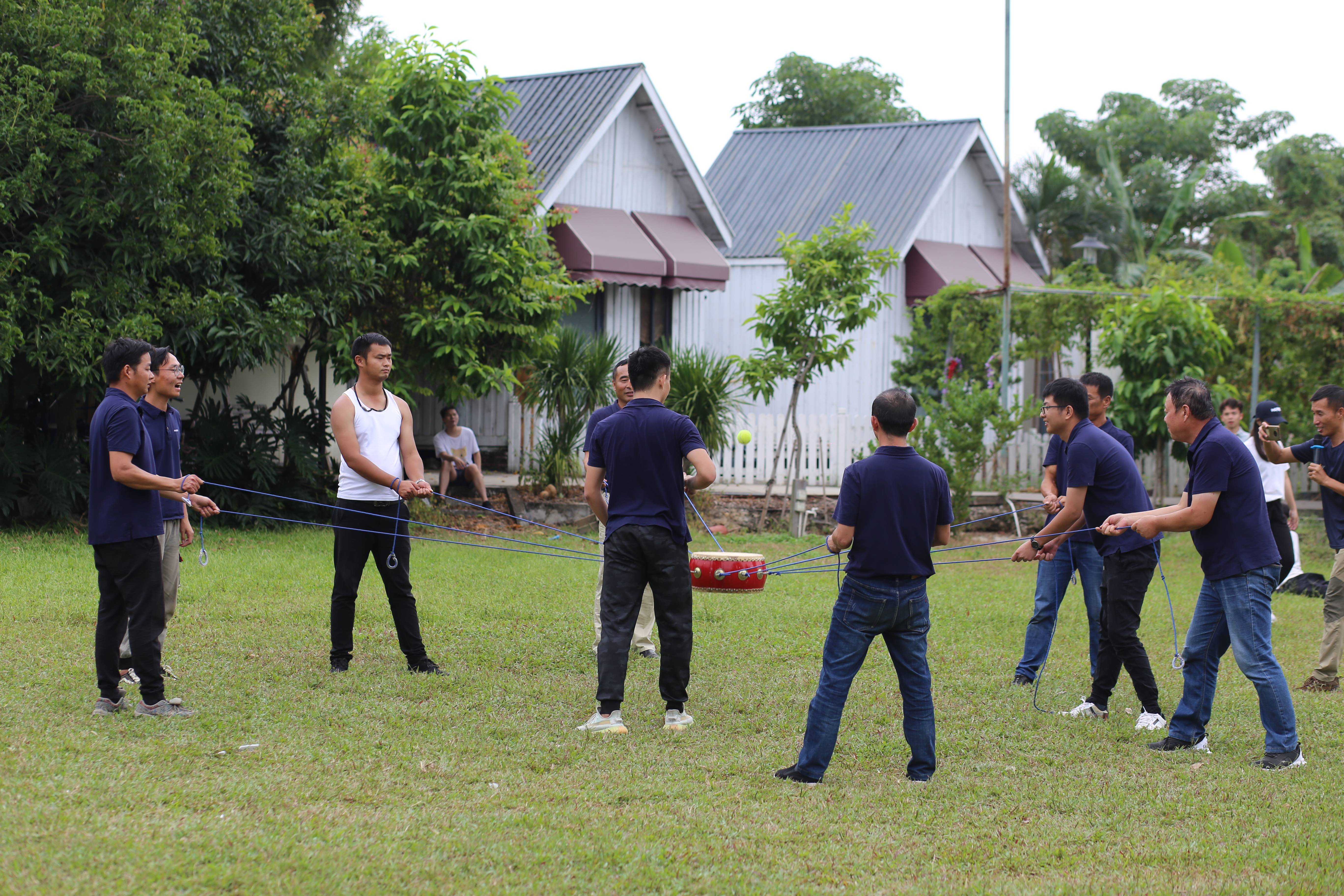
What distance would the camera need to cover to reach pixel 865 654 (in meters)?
5.48

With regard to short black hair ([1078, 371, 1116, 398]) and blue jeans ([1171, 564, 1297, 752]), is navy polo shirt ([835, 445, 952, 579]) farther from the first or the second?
short black hair ([1078, 371, 1116, 398])

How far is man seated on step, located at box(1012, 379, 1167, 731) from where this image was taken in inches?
256

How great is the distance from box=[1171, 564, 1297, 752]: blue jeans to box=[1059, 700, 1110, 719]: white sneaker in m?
0.61

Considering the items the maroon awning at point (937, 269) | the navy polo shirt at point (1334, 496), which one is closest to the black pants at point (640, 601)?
the navy polo shirt at point (1334, 496)

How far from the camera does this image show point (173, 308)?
12461mm

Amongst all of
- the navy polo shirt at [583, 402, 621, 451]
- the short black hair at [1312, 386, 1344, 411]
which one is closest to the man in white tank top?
the navy polo shirt at [583, 402, 621, 451]

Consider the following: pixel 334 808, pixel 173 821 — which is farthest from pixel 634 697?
pixel 173 821

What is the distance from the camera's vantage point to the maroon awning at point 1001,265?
75.8 feet

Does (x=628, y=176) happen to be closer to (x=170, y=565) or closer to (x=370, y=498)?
(x=370, y=498)

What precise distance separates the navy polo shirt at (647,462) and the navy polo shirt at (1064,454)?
2.22 m

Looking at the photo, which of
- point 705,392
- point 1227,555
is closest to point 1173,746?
point 1227,555

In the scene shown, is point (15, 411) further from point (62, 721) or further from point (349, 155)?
point (62, 721)

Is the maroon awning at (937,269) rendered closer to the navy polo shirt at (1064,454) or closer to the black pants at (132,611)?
the navy polo shirt at (1064,454)

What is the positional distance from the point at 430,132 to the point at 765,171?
35.0 feet
